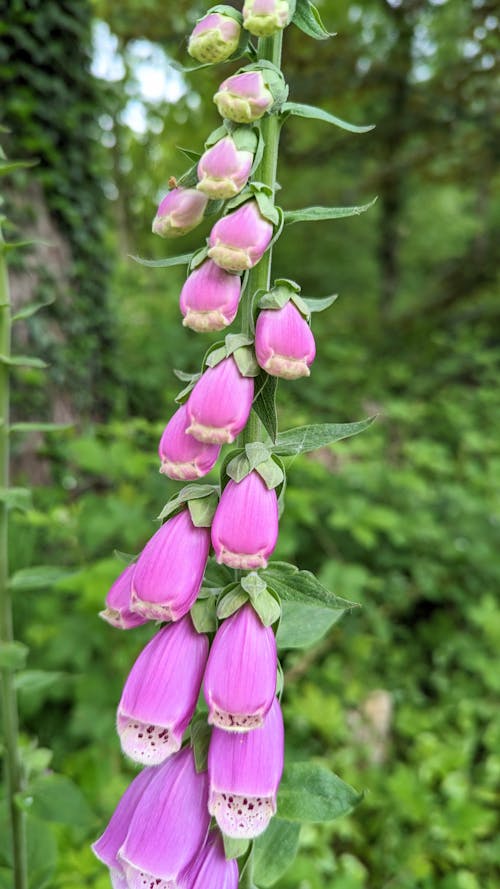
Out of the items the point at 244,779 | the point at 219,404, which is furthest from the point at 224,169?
the point at 244,779

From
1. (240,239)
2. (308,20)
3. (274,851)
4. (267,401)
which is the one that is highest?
(308,20)

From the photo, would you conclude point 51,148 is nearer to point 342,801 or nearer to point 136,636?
point 136,636

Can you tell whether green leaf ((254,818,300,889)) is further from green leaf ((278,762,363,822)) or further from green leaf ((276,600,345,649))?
green leaf ((276,600,345,649))

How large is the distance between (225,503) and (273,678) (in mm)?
162

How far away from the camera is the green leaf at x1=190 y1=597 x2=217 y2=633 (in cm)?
59

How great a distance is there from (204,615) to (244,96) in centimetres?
48

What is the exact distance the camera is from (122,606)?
0.62 meters

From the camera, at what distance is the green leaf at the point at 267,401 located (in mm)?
581

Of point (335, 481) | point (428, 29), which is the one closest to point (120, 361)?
point (335, 481)

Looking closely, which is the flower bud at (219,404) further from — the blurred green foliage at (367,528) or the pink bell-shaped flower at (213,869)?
the blurred green foliage at (367,528)

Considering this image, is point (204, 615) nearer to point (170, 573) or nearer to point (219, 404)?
point (170, 573)

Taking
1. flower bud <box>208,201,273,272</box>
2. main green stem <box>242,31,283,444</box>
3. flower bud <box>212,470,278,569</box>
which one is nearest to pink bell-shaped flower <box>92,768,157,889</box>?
flower bud <box>212,470,278,569</box>

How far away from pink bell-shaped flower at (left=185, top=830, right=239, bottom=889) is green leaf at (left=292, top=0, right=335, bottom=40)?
0.81 m

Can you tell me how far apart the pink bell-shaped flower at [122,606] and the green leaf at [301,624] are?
0.53 feet
